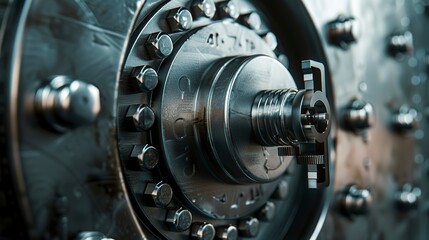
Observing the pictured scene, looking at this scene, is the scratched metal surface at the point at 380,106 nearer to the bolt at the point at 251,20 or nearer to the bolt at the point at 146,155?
the bolt at the point at 251,20

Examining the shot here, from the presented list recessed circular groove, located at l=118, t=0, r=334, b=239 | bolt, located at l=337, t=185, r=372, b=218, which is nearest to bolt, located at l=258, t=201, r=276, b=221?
recessed circular groove, located at l=118, t=0, r=334, b=239

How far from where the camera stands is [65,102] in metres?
0.33

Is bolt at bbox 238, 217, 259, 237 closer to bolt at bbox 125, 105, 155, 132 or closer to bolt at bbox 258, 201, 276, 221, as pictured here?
bolt at bbox 258, 201, 276, 221

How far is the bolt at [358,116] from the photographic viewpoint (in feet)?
2.08

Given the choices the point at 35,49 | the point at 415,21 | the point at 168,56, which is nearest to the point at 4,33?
the point at 35,49

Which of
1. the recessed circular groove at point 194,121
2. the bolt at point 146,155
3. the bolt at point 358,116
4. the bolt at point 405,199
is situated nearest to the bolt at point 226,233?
the recessed circular groove at point 194,121

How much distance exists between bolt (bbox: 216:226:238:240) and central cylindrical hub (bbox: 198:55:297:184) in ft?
0.15

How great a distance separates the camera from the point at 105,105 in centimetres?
37

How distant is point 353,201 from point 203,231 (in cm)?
24

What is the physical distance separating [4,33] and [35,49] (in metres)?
0.02

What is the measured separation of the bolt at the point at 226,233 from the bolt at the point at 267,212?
0.19 feet

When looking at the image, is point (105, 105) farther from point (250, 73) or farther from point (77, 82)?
point (250, 73)

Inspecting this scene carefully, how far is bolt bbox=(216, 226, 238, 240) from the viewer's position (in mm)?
487

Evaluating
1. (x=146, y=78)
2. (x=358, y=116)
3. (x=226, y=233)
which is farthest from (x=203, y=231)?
(x=358, y=116)
